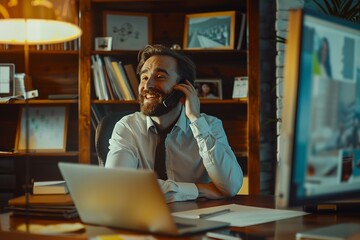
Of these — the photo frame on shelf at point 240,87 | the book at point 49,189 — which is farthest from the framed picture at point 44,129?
the book at point 49,189

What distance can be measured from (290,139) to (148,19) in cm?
291

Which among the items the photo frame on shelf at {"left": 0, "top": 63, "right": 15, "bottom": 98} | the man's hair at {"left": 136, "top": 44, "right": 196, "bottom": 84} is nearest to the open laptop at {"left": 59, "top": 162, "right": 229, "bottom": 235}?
the man's hair at {"left": 136, "top": 44, "right": 196, "bottom": 84}

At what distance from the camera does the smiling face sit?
8.32 feet

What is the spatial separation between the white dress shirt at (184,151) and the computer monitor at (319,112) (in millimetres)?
929

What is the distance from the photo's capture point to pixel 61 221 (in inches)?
57.3

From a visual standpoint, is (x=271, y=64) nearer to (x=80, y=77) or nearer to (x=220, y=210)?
(x=80, y=77)

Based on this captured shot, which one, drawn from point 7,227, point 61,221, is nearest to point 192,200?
point 61,221

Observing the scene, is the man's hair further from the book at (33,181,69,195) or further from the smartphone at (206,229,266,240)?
the smartphone at (206,229,266,240)

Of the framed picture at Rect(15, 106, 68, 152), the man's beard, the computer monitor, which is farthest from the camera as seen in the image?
the framed picture at Rect(15, 106, 68, 152)

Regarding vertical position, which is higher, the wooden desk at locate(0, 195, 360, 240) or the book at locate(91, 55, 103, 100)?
the book at locate(91, 55, 103, 100)

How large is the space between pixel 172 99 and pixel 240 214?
107cm

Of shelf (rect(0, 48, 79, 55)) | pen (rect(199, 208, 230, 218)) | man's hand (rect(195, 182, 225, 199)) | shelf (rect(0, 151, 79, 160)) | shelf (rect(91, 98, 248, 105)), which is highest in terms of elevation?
shelf (rect(0, 48, 79, 55))

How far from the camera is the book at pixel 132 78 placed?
143 inches

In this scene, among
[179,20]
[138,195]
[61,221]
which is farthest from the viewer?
[179,20]
